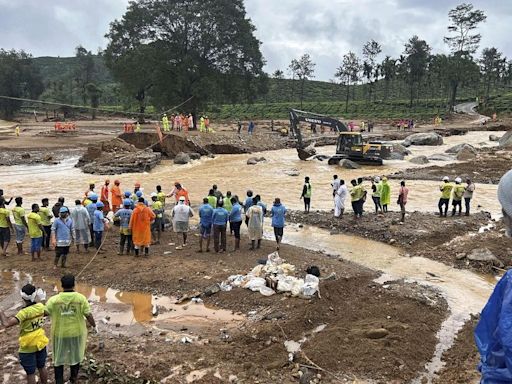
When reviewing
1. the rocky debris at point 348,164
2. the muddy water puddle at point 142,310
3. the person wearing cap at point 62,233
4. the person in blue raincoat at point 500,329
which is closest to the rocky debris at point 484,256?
the muddy water puddle at point 142,310

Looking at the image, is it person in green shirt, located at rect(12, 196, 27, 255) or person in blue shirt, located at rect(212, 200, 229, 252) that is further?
person in blue shirt, located at rect(212, 200, 229, 252)

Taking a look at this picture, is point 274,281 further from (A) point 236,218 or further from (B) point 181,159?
(B) point 181,159

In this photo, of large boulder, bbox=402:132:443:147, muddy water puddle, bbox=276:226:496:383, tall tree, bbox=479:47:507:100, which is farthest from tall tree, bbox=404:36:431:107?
muddy water puddle, bbox=276:226:496:383

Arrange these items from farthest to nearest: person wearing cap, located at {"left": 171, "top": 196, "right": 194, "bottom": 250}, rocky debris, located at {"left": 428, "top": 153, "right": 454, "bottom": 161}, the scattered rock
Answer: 1. rocky debris, located at {"left": 428, "top": 153, "right": 454, "bottom": 161}
2. person wearing cap, located at {"left": 171, "top": 196, "right": 194, "bottom": 250}
3. the scattered rock

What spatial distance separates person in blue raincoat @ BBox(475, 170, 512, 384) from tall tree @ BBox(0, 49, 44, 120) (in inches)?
2681

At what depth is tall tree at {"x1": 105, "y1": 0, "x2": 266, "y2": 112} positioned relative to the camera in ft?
140

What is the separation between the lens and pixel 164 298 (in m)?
10.2

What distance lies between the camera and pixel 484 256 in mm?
12906

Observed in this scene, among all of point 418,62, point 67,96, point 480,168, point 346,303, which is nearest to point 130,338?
point 346,303

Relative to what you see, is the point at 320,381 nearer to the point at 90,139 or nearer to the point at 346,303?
the point at 346,303

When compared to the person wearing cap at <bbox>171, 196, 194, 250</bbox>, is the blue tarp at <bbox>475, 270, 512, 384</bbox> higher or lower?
higher

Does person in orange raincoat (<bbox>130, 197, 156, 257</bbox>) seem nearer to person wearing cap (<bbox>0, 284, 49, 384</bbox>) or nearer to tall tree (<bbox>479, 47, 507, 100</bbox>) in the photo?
person wearing cap (<bbox>0, 284, 49, 384</bbox>)

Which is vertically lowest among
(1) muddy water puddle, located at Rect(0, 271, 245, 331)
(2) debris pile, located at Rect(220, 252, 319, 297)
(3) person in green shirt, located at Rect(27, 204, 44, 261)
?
(1) muddy water puddle, located at Rect(0, 271, 245, 331)

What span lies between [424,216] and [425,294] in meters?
7.33
